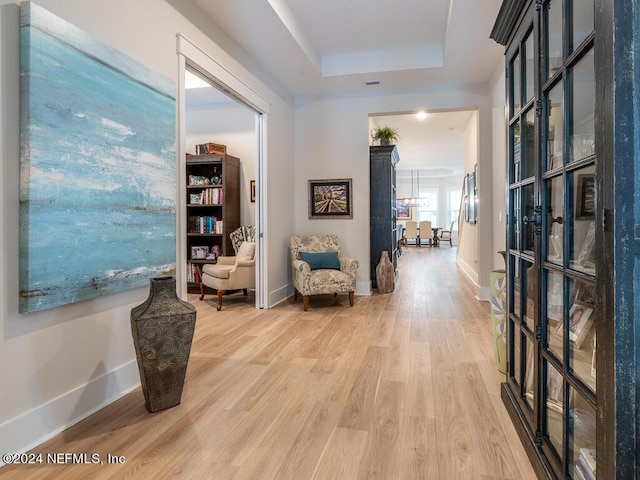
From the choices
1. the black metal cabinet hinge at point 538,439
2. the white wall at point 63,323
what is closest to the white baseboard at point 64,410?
the white wall at point 63,323

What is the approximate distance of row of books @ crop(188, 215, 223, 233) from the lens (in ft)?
17.5

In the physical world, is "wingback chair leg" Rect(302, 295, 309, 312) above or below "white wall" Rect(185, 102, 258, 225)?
below

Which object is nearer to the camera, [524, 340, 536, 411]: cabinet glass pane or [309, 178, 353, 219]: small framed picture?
[524, 340, 536, 411]: cabinet glass pane

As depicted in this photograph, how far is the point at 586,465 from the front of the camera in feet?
3.63

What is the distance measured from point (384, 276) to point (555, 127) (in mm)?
4122

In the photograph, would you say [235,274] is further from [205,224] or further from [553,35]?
[553,35]

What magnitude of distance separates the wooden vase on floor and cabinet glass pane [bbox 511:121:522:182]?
3.52 metres

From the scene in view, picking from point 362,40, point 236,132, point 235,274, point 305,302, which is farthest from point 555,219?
point 236,132

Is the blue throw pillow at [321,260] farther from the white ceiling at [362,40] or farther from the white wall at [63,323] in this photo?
the white wall at [63,323]

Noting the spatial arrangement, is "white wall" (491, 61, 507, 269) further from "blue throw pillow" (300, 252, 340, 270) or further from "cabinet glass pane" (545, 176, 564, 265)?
"cabinet glass pane" (545, 176, 564, 265)

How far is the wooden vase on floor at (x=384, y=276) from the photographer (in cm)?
538

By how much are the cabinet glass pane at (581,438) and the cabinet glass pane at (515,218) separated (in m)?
0.86

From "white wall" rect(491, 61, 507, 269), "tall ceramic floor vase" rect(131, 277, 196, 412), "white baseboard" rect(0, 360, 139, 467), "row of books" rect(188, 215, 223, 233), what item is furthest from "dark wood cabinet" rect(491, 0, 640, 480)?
"row of books" rect(188, 215, 223, 233)

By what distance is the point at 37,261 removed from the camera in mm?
1706
